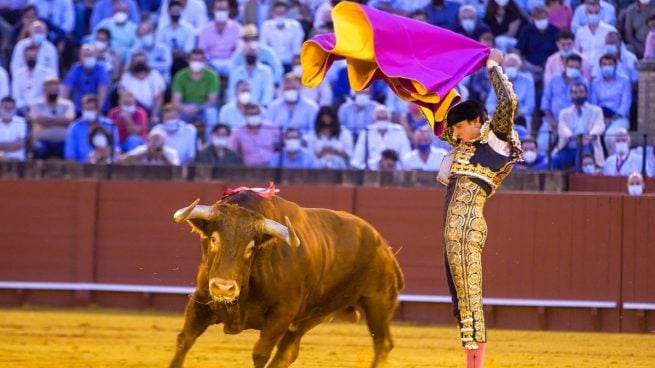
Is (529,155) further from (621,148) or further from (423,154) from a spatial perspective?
(423,154)

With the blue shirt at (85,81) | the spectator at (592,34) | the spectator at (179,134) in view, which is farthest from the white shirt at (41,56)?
the spectator at (592,34)

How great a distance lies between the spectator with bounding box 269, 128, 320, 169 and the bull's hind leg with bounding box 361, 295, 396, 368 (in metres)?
4.09

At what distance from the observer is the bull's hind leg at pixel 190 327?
20.2ft

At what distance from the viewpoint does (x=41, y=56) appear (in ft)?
41.4

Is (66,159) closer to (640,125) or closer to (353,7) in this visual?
(640,125)

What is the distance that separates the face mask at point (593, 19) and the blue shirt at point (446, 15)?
1199mm

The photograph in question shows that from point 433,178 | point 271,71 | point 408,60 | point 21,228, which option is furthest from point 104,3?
point 408,60

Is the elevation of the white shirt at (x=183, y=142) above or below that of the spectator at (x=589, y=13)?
below

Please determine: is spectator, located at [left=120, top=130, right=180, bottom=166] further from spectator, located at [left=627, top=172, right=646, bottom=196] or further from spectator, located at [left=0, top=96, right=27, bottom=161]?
spectator, located at [left=627, top=172, right=646, bottom=196]

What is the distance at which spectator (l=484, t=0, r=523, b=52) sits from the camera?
12.1 meters

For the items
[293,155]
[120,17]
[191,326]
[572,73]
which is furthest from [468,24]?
[191,326]

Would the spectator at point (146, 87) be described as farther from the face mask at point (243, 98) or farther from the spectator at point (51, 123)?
the face mask at point (243, 98)

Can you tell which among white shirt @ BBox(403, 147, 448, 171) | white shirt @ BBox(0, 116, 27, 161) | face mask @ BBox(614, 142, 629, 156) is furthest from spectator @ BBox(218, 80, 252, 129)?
face mask @ BBox(614, 142, 629, 156)

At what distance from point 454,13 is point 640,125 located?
2.02 metres
